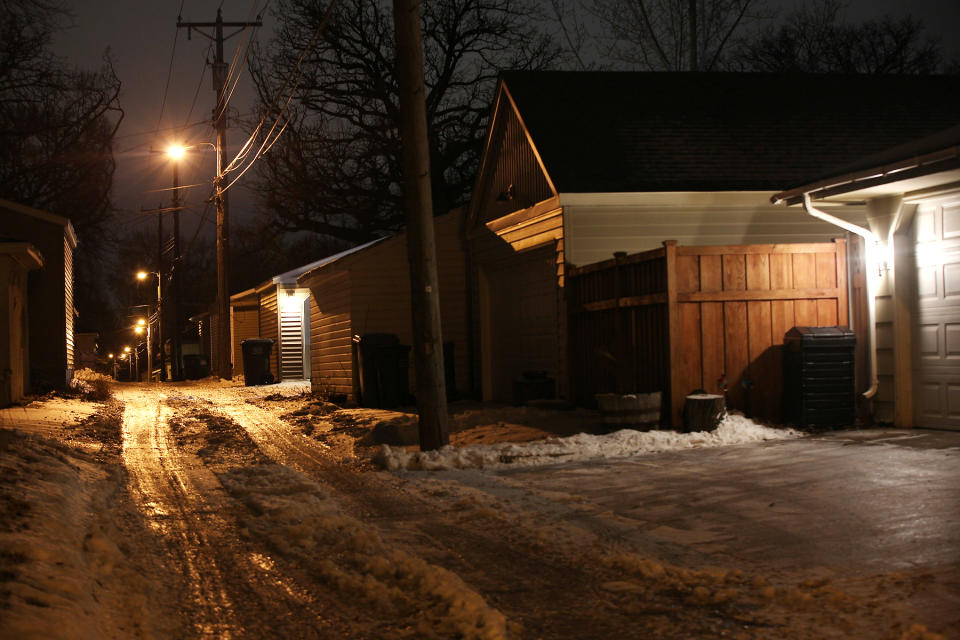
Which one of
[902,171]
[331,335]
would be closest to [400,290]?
[331,335]

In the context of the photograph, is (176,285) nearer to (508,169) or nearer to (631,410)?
(508,169)

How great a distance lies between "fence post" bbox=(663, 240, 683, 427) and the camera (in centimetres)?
1103

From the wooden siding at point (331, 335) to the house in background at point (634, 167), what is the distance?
10.3 ft

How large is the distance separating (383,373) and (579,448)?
833 cm

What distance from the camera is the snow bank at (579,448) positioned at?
9.69 m

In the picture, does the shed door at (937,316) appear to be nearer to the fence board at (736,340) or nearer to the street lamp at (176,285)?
the fence board at (736,340)

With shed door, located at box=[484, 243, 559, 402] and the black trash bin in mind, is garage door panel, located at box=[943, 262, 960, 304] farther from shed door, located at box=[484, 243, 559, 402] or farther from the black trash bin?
the black trash bin

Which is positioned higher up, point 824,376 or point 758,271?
point 758,271

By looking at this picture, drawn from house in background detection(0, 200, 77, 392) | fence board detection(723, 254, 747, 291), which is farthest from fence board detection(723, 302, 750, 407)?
house in background detection(0, 200, 77, 392)

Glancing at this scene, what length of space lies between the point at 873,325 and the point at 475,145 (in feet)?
83.3

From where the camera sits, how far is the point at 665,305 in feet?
36.6

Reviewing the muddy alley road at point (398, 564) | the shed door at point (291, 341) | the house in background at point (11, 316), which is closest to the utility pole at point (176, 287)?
the shed door at point (291, 341)

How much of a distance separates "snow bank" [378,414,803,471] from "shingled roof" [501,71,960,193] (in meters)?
5.31

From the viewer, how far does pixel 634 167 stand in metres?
15.1
